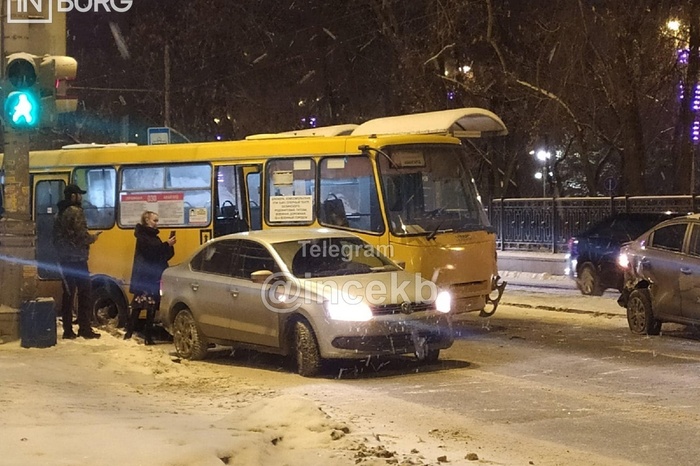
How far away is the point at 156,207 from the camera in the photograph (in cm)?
1727

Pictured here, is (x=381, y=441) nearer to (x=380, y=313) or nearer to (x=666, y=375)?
(x=380, y=313)

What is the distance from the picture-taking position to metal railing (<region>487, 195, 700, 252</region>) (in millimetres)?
24291

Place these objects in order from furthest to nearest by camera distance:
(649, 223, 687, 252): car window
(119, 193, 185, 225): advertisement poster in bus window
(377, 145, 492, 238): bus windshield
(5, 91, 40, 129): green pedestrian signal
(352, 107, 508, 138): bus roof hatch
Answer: (119, 193, 185, 225): advertisement poster in bus window < (352, 107, 508, 138): bus roof hatch < (377, 145, 492, 238): bus windshield < (649, 223, 687, 252): car window < (5, 91, 40, 129): green pedestrian signal

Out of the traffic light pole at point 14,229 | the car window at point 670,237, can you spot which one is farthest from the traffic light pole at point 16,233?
the car window at point 670,237

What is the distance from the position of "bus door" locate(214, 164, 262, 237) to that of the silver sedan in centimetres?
294

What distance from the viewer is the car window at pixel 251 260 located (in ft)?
40.7

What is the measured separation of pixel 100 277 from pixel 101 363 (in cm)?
556

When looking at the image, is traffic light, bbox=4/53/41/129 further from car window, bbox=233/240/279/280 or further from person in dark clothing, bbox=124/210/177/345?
person in dark clothing, bbox=124/210/177/345

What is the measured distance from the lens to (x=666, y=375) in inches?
452

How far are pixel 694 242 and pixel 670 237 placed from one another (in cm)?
59

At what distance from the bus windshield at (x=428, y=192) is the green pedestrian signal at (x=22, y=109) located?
16.2 feet

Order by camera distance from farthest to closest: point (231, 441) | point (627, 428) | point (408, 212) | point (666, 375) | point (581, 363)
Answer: point (408, 212) < point (581, 363) < point (666, 375) < point (627, 428) < point (231, 441)

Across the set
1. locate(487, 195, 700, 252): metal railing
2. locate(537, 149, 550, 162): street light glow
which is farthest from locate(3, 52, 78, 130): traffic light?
locate(537, 149, 550, 162): street light glow

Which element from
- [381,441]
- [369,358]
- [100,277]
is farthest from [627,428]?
[100,277]
